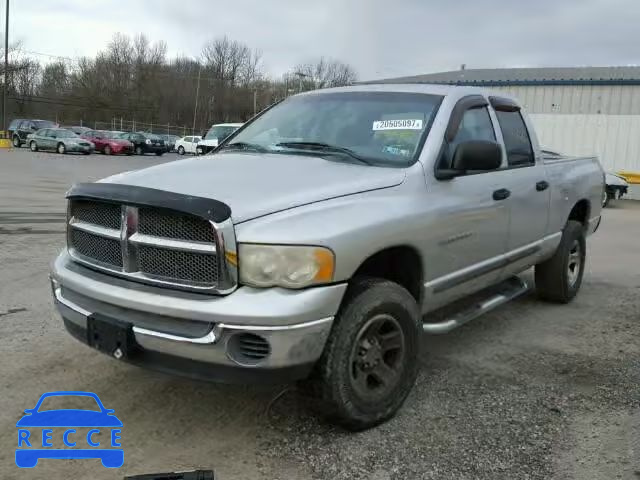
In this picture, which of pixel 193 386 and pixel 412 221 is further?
pixel 193 386

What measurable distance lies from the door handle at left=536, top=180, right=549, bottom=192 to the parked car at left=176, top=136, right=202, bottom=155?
37248 millimetres

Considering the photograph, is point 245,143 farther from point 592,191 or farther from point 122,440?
point 592,191

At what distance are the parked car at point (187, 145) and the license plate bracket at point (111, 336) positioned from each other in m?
38.7

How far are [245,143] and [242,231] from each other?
172 centimetres

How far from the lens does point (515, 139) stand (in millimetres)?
5012

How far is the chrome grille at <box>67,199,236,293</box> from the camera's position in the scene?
2.87 meters

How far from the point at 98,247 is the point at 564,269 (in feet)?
14.1

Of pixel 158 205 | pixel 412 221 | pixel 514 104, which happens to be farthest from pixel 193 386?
pixel 514 104

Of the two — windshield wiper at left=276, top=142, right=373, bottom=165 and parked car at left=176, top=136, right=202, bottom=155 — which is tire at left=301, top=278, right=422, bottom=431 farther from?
parked car at left=176, top=136, right=202, bottom=155

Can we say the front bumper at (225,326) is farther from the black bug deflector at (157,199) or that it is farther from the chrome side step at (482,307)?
the chrome side step at (482,307)

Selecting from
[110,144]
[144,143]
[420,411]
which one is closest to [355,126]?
[420,411]

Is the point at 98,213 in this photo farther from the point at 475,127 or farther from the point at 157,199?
the point at 475,127

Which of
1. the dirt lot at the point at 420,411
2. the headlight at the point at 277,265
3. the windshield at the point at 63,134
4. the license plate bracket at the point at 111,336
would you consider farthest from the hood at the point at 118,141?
the headlight at the point at 277,265

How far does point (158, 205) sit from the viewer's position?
2949mm
